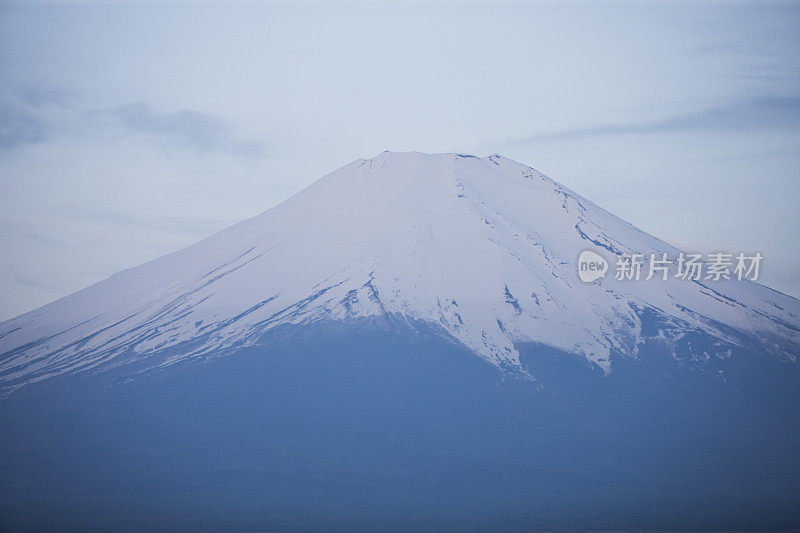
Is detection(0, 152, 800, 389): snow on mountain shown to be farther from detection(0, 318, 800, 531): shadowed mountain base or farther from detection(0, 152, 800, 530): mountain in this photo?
detection(0, 318, 800, 531): shadowed mountain base

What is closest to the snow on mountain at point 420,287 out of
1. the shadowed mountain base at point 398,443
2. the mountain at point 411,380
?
the mountain at point 411,380

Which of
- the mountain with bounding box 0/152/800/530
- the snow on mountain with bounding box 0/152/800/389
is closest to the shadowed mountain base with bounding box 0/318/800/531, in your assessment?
the mountain with bounding box 0/152/800/530

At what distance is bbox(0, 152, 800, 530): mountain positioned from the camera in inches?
2648

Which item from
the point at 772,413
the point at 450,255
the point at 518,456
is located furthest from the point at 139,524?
the point at 772,413

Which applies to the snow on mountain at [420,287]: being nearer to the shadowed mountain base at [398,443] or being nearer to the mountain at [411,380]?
the mountain at [411,380]

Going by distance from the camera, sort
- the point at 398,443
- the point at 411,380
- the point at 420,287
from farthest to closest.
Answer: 1. the point at 420,287
2. the point at 411,380
3. the point at 398,443

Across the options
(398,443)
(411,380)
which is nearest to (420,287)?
(411,380)

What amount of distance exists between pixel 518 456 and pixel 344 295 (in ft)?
70.6

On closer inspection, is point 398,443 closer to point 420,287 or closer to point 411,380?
point 411,380

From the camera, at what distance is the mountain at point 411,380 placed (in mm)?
67250

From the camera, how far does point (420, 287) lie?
8788 cm

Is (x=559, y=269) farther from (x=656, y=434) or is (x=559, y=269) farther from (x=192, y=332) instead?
(x=192, y=332)

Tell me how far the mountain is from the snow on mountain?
0.23 m

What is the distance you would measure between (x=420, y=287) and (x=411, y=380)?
8870 mm
